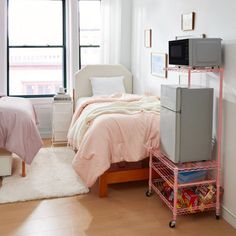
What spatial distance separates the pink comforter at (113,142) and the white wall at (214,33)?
0.76 m

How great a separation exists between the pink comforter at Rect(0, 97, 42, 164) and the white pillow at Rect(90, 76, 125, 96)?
1643mm

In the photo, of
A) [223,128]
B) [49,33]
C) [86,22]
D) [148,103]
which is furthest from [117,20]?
[223,128]

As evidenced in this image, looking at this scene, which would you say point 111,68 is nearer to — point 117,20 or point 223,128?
point 117,20

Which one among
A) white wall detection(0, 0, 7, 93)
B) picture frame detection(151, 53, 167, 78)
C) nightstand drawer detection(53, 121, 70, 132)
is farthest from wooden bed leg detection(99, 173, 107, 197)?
white wall detection(0, 0, 7, 93)

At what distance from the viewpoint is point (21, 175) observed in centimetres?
389

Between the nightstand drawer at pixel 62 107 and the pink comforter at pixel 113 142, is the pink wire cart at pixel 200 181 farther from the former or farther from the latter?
the nightstand drawer at pixel 62 107

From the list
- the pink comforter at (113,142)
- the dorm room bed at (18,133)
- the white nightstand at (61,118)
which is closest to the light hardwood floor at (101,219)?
the pink comforter at (113,142)

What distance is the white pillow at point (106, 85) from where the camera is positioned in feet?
17.2

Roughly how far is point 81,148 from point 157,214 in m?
0.93

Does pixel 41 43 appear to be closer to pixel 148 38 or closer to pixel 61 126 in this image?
Result: pixel 61 126

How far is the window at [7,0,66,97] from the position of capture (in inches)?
223

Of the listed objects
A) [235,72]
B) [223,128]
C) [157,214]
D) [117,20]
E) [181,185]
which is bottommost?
[157,214]

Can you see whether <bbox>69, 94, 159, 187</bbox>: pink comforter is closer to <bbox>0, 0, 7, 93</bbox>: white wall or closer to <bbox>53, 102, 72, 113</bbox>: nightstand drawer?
<bbox>53, 102, 72, 113</bbox>: nightstand drawer

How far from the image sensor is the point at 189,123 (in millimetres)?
2863
